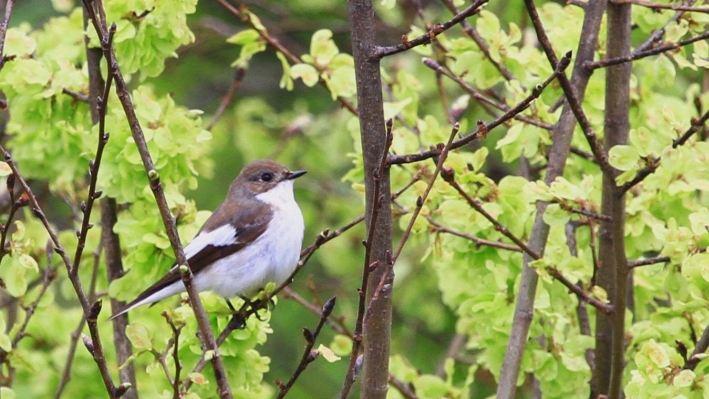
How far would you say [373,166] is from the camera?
10.6ft

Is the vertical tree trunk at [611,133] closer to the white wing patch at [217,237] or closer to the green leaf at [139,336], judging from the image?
the green leaf at [139,336]

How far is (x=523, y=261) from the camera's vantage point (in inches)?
165

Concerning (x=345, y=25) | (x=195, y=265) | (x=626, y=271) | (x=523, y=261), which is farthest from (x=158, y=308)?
(x=345, y=25)

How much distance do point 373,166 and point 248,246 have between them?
2282 mm

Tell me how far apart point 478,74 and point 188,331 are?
175 centimetres

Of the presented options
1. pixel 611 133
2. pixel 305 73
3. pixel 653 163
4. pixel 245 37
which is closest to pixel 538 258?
pixel 653 163

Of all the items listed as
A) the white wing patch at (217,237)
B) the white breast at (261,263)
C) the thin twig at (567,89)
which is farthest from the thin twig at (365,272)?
the white wing patch at (217,237)

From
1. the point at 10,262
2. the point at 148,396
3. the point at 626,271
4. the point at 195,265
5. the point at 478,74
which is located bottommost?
the point at 148,396

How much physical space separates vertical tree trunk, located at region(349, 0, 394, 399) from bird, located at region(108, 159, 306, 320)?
1.86 m

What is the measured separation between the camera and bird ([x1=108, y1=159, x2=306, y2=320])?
203 inches

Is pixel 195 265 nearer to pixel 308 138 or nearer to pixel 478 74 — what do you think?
pixel 478 74

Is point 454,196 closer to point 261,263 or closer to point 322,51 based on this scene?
point 322,51

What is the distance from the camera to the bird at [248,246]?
5.16 meters

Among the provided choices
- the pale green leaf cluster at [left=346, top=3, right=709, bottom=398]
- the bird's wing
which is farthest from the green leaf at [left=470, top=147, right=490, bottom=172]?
the bird's wing
